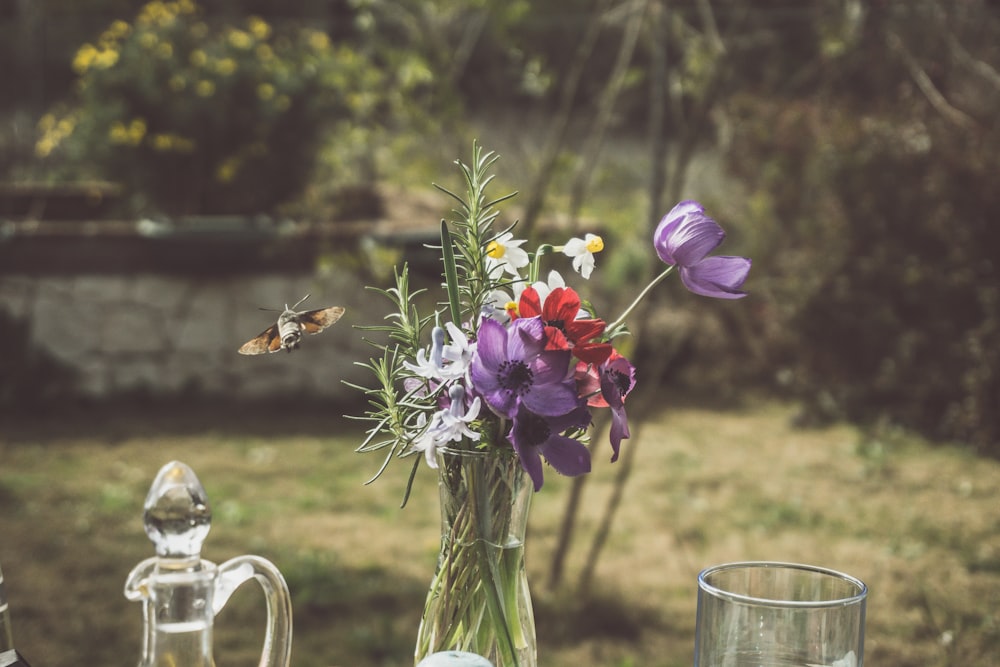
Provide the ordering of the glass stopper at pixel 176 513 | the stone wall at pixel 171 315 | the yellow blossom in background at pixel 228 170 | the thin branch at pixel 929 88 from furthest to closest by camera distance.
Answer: the yellow blossom in background at pixel 228 170, the stone wall at pixel 171 315, the thin branch at pixel 929 88, the glass stopper at pixel 176 513

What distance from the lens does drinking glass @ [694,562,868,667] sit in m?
0.80

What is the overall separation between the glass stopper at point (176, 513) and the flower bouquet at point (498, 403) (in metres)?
0.13

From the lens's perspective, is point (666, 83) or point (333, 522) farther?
point (666, 83)

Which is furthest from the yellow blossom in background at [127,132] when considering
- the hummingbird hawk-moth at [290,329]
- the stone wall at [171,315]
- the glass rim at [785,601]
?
the glass rim at [785,601]

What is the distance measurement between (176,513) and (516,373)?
0.86 feet

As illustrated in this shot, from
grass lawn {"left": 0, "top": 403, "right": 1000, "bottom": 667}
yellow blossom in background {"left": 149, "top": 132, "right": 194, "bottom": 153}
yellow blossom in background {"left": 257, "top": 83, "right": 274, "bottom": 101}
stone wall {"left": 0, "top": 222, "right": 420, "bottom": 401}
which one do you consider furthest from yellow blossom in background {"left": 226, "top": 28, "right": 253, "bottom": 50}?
grass lawn {"left": 0, "top": 403, "right": 1000, "bottom": 667}

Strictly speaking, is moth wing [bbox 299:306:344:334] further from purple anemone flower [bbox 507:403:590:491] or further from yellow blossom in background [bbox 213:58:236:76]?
yellow blossom in background [bbox 213:58:236:76]

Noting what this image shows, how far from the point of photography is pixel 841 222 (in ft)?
15.5

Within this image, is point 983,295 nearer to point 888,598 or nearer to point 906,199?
point 906,199

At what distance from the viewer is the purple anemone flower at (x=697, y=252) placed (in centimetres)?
87

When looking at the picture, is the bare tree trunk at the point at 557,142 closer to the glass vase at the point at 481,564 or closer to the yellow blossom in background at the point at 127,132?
the glass vase at the point at 481,564

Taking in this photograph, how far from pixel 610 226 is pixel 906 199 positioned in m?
1.80

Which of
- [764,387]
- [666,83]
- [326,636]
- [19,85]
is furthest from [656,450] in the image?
[19,85]

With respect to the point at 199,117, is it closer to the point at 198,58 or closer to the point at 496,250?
the point at 198,58
